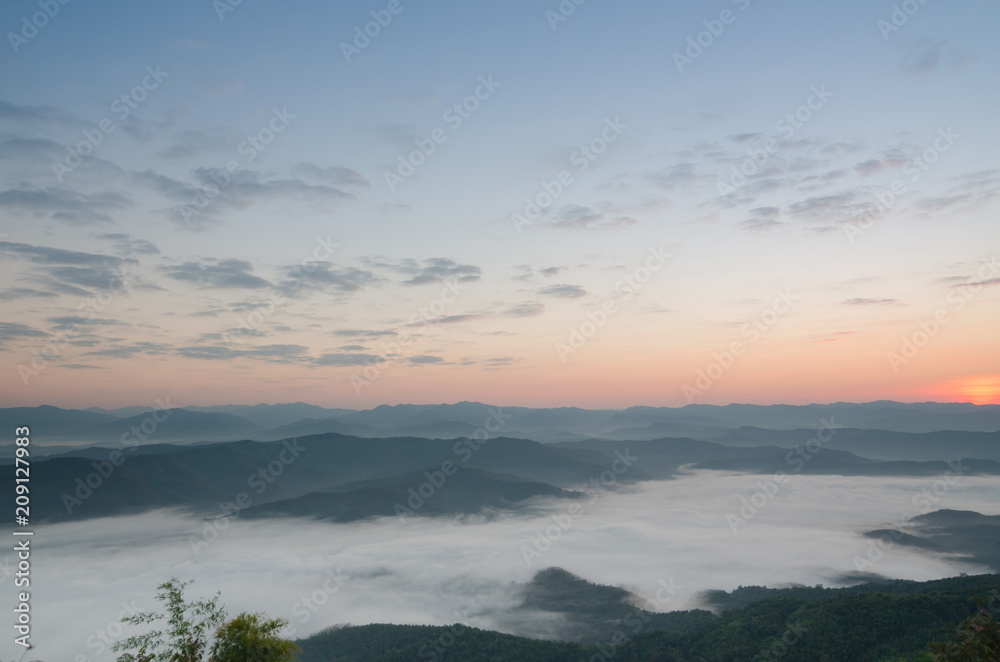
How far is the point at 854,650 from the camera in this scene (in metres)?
87.1

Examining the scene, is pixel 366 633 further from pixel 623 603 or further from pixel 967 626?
pixel 967 626

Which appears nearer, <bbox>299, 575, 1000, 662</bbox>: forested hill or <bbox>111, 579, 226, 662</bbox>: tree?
<bbox>111, 579, 226, 662</bbox>: tree

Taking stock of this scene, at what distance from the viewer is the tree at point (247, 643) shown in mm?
27469

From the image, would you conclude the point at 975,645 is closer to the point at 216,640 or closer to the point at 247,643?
the point at 247,643

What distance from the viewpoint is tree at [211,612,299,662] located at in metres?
27.5

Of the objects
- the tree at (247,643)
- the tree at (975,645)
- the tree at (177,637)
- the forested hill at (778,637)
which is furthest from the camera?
the forested hill at (778,637)

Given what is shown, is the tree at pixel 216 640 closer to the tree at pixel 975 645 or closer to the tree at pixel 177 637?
the tree at pixel 177 637

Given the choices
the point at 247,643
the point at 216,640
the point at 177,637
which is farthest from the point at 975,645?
the point at 177,637

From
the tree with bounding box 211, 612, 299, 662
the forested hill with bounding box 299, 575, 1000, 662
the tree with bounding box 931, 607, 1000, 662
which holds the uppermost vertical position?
the tree with bounding box 931, 607, 1000, 662

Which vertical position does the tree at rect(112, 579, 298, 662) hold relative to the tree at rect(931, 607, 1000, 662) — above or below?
below

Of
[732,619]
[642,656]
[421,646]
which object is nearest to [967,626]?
[642,656]

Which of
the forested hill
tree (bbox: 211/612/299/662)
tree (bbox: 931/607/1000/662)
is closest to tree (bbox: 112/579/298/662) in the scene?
tree (bbox: 211/612/299/662)

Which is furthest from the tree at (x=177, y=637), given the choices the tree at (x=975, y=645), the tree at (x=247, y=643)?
the tree at (x=975, y=645)

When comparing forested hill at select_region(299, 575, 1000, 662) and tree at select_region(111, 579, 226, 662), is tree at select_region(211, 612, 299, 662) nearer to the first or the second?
tree at select_region(111, 579, 226, 662)
